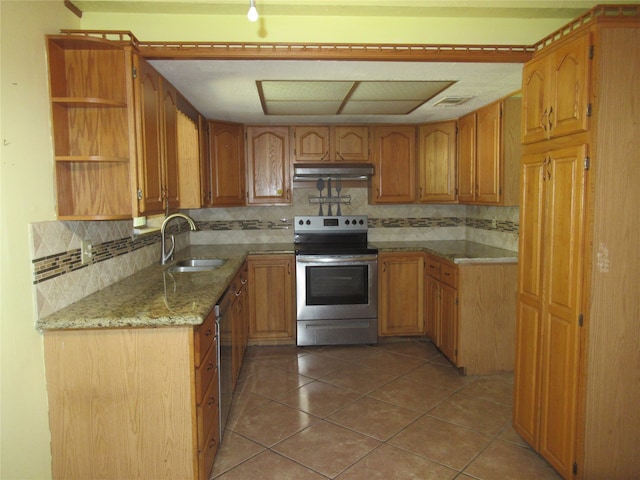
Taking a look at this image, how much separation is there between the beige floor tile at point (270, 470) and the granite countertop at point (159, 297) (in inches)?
34.6

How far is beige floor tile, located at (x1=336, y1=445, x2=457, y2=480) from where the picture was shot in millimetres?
2291

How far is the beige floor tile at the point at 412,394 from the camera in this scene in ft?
10.1

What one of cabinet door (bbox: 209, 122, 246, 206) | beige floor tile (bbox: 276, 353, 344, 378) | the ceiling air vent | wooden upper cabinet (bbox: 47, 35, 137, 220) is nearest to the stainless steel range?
beige floor tile (bbox: 276, 353, 344, 378)

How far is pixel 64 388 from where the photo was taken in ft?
6.37

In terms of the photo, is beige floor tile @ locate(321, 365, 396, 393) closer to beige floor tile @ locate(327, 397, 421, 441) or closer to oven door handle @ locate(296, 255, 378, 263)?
beige floor tile @ locate(327, 397, 421, 441)

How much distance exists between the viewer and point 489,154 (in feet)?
12.1

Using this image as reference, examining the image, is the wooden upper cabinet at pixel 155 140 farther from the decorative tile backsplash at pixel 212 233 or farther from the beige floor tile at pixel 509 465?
the beige floor tile at pixel 509 465

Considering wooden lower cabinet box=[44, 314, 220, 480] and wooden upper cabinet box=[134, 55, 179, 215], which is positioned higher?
wooden upper cabinet box=[134, 55, 179, 215]

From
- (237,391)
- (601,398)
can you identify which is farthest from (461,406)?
(237,391)

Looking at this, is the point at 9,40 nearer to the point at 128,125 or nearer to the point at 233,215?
the point at 128,125

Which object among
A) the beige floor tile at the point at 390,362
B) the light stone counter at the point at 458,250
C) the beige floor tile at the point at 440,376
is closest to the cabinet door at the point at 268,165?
the light stone counter at the point at 458,250

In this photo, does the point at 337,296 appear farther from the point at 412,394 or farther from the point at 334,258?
the point at 412,394

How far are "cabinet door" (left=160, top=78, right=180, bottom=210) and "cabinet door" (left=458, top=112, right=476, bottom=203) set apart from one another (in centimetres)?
246

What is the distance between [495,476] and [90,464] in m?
1.89
